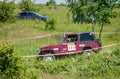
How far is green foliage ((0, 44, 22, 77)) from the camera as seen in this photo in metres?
9.38

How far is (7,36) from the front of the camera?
2453 centimetres

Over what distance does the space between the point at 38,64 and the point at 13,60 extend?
276 centimetres

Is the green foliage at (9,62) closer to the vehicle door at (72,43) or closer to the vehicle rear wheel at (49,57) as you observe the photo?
the vehicle rear wheel at (49,57)

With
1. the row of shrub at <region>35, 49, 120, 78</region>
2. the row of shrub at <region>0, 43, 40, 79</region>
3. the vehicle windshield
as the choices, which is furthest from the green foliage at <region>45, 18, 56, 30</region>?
the row of shrub at <region>0, 43, 40, 79</region>

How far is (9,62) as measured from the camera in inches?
372

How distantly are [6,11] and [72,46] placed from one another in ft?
47.9

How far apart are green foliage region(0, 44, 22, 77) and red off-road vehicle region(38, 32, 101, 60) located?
5813 millimetres

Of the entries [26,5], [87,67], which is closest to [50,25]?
[26,5]

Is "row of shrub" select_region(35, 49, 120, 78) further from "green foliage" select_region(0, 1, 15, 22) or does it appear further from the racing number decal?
"green foliage" select_region(0, 1, 15, 22)

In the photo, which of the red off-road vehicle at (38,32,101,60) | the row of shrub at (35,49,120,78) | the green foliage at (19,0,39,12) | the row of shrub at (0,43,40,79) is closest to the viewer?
the row of shrub at (0,43,40,79)

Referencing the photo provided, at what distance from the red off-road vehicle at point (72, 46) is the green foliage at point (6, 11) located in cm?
1359

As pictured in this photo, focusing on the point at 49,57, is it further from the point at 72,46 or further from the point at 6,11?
the point at 6,11

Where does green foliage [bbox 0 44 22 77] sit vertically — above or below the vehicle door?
above

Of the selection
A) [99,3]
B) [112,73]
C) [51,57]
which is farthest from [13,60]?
[99,3]
